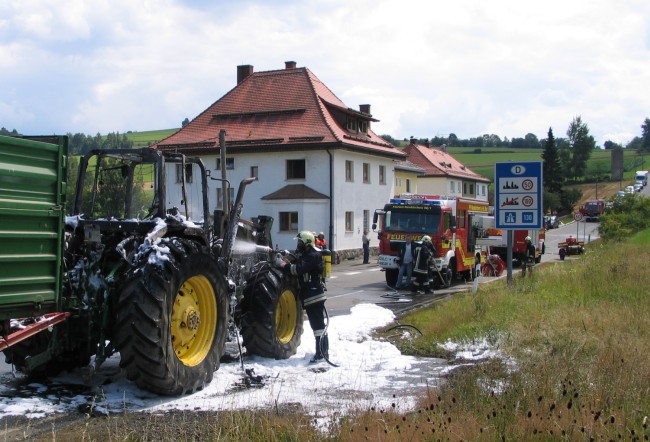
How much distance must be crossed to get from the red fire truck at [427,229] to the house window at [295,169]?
16.8 meters

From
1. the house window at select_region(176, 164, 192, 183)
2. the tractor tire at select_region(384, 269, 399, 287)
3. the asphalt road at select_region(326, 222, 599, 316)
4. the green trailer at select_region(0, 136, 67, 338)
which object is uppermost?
the house window at select_region(176, 164, 192, 183)

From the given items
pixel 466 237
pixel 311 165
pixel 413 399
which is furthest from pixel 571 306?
pixel 311 165

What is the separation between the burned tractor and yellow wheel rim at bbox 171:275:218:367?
0.01 m

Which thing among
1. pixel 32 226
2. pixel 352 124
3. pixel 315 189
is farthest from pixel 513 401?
pixel 352 124

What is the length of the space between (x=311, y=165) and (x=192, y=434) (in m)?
34.6

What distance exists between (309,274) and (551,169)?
85.8m

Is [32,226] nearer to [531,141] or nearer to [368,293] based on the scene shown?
[368,293]

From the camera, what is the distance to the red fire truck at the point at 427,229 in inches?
906

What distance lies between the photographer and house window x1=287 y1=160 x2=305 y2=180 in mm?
40500

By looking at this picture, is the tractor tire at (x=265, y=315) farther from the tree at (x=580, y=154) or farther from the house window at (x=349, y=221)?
the tree at (x=580, y=154)

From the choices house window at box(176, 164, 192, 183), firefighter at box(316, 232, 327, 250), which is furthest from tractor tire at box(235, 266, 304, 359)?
firefighter at box(316, 232, 327, 250)

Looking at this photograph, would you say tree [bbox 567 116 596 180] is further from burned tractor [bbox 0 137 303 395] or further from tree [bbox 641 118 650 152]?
burned tractor [bbox 0 137 303 395]

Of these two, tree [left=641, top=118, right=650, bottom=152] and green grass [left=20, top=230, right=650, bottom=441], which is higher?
tree [left=641, top=118, right=650, bottom=152]

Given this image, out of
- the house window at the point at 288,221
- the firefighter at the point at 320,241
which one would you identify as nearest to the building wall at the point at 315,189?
the house window at the point at 288,221
